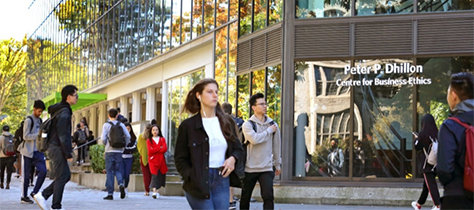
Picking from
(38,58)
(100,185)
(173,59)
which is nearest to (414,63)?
(100,185)

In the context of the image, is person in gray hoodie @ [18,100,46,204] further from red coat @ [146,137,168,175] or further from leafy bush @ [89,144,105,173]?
leafy bush @ [89,144,105,173]

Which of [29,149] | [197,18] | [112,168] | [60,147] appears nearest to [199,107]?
[60,147]

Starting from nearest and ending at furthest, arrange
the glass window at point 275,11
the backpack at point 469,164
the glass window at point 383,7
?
the backpack at point 469,164
the glass window at point 383,7
the glass window at point 275,11

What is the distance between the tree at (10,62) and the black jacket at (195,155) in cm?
5319

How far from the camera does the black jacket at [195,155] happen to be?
6.02 meters

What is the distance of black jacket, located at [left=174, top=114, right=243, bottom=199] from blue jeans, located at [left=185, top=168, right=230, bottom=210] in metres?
0.06

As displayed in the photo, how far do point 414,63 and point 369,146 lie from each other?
6.53ft

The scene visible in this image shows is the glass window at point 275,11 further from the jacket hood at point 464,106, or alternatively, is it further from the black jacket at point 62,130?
the jacket hood at point 464,106

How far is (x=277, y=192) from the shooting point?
15953 millimetres

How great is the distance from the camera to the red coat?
1692 cm

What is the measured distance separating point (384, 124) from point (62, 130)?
7796 mm

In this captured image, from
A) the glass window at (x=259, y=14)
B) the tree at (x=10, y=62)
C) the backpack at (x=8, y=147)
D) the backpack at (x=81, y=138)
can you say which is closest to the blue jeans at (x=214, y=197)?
the glass window at (x=259, y=14)

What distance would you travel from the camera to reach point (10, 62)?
5866 cm

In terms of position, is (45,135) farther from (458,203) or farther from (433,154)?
(458,203)
